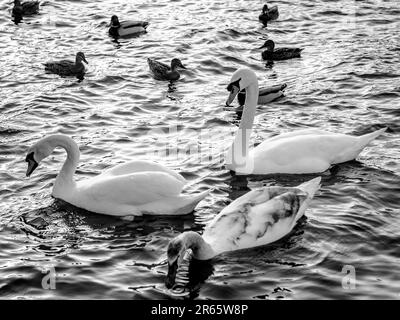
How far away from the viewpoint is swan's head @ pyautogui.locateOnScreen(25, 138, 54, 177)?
42.7 feet

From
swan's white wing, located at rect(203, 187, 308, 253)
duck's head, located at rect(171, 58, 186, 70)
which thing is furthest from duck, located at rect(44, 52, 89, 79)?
swan's white wing, located at rect(203, 187, 308, 253)

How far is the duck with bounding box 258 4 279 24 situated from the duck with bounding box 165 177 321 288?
486 inches

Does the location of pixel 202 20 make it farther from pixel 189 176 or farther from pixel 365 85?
pixel 189 176

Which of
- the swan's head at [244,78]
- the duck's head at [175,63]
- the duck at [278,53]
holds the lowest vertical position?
the duck at [278,53]

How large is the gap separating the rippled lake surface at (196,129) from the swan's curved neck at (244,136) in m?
0.37

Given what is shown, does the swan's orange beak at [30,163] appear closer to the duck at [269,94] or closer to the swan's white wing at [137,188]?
the swan's white wing at [137,188]

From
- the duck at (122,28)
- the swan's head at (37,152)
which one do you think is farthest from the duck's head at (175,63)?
the swan's head at (37,152)

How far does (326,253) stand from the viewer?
1098 centimetres

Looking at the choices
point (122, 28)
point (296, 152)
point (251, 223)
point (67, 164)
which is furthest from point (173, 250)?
point (122, 28)

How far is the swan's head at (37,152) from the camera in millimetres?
13023

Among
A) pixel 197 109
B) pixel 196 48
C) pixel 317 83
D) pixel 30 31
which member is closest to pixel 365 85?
pixel 317 83

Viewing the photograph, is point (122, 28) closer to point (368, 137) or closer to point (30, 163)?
point (30, 163)

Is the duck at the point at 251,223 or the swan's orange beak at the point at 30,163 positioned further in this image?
the swan's orange beak at the point at 30,163

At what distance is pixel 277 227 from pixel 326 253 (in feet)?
2.57
